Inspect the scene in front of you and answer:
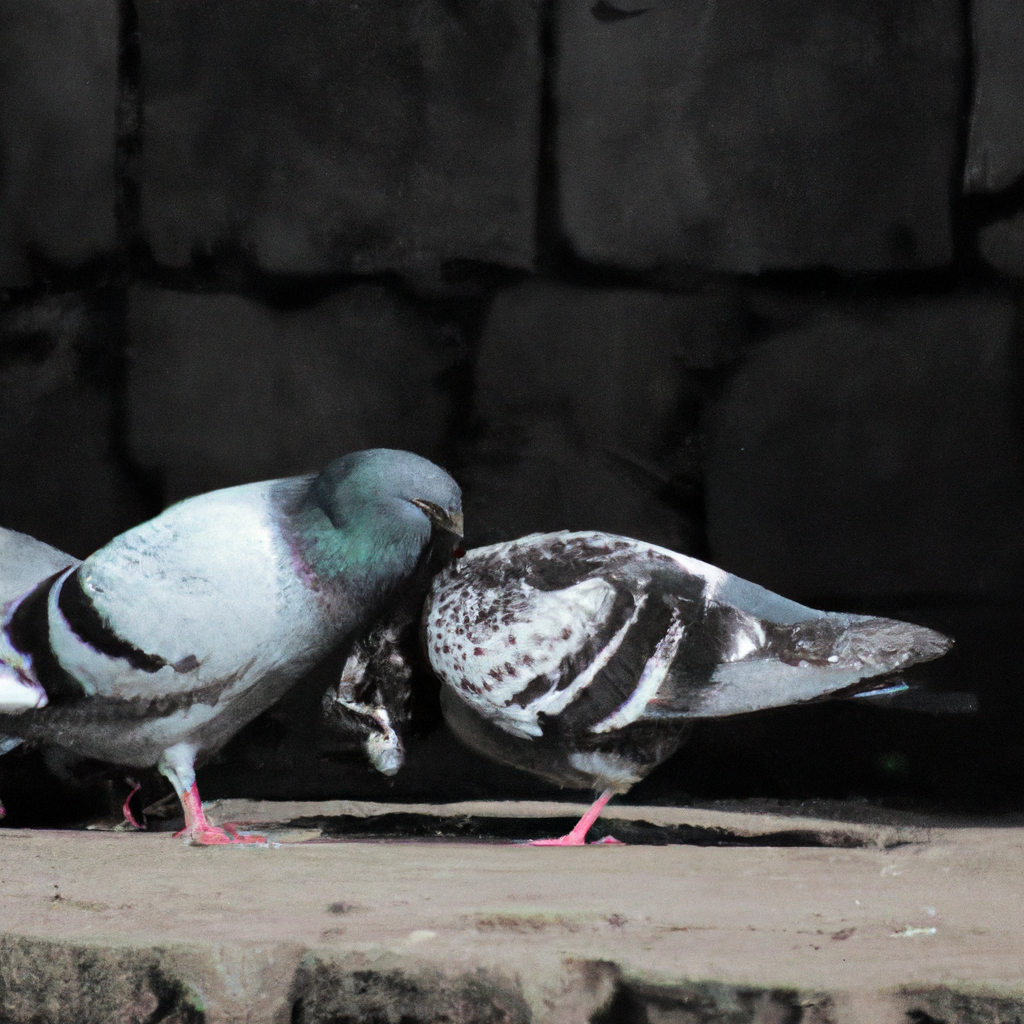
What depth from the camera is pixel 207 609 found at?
4.21ft

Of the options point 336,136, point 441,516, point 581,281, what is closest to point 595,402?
point 581,281

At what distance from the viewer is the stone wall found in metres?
1.44

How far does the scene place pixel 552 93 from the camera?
1453mm

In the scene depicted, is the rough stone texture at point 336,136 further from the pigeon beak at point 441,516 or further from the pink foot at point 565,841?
the pink foot at point 565,841

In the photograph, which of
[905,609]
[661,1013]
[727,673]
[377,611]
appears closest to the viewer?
[661,1013]

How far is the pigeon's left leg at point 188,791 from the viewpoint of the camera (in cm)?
137

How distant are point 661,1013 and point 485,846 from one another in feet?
1.45

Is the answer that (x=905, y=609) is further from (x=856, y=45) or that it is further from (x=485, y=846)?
(x=856, y=45)

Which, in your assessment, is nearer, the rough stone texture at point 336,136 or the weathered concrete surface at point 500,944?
the weathered concrete surface at point 500,944

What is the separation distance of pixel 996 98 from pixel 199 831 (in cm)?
147

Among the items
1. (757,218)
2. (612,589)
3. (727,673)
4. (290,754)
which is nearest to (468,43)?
(757,218)

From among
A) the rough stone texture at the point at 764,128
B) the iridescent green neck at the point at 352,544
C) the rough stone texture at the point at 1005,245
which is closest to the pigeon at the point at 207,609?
the iridescent green neck at the point at 352,544

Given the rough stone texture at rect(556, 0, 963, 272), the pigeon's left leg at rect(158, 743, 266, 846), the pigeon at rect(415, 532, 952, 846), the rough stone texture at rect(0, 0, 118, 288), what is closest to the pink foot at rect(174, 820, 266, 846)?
the pigeon's left leg at rect(158, 743, 266, 846)

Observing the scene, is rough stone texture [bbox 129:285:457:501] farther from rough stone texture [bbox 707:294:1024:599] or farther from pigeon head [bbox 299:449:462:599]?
rough stone texture [bbox 707:294:1024:599]
